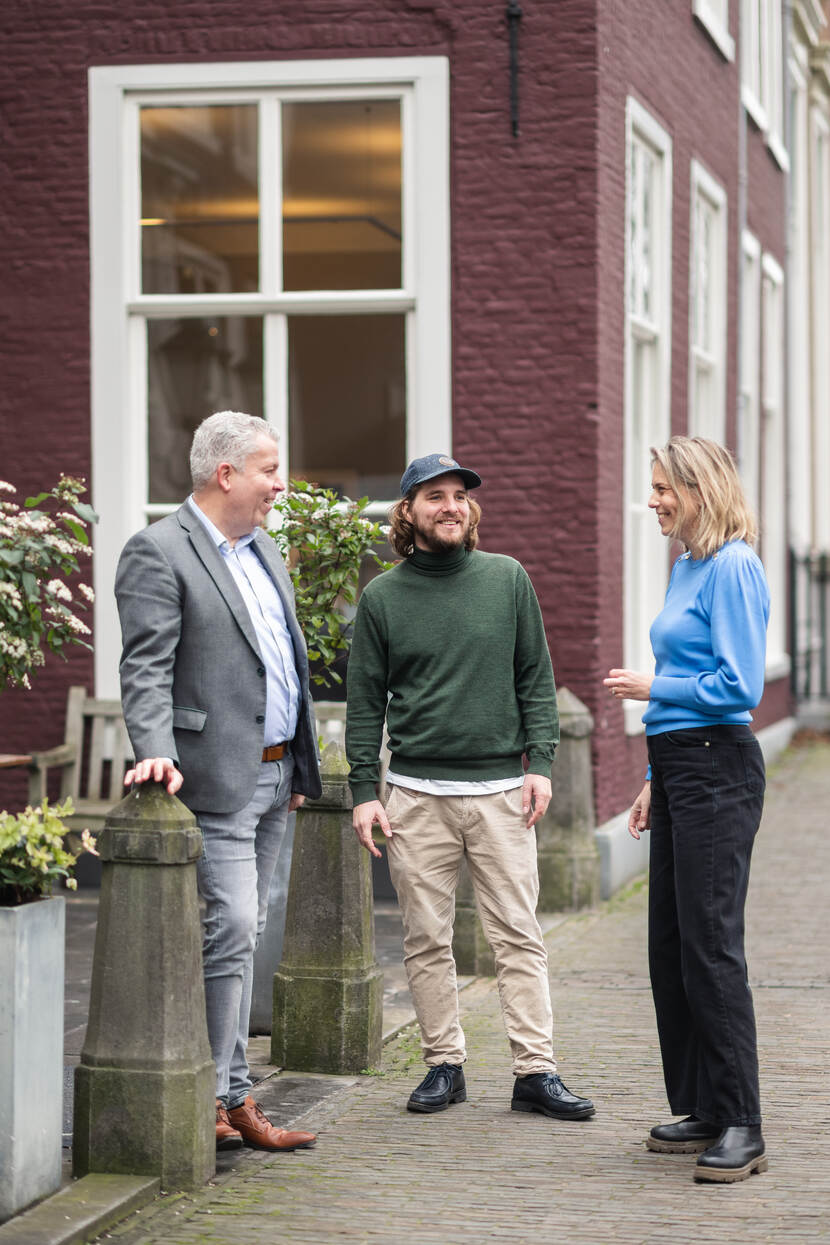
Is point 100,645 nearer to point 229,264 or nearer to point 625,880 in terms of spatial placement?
point 229,264

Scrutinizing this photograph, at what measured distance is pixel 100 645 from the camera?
387 inches

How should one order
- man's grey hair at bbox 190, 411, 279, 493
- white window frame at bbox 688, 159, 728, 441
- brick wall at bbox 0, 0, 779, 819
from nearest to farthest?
1. man's grey hair at bbox 190, 411, 279, 493
2. brick wall at bbox 0, 0, 779, 819
3. white window frame at bbox 688, 159, 728, 441

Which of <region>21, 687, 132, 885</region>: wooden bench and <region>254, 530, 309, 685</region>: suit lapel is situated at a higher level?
<region>254, 530, 309, 685</region>: suit lapel

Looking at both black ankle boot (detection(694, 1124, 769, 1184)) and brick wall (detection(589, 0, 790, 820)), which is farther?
brick wall (detection(589, 0, 790, 820))

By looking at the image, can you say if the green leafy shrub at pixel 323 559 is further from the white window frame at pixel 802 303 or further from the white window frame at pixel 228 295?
the white window frame at pixel 802 303

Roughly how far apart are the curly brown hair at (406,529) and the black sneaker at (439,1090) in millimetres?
1582

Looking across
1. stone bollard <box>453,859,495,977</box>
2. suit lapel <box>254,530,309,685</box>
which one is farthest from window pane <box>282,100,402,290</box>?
suit lapel <box>254,530,309,685</box>

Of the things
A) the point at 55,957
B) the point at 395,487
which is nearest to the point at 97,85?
the point at 395,487

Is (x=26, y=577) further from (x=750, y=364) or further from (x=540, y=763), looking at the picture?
(x=750, y=364)

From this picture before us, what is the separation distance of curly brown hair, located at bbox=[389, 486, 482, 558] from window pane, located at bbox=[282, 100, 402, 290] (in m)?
4.50

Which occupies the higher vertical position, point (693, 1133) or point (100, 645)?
point (100, 645)

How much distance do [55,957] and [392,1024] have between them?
2305 millimetres

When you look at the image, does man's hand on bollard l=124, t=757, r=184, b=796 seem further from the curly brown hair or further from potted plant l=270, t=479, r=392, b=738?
potted plant l=270, t=479, r=392, b=738

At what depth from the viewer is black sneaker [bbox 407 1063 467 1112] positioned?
5516mm
